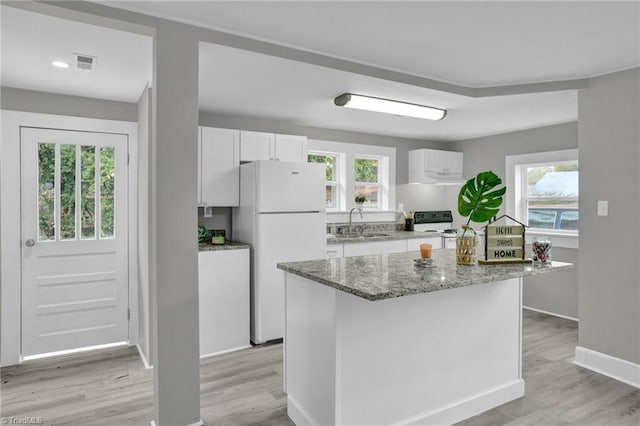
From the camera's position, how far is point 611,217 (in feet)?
9.97

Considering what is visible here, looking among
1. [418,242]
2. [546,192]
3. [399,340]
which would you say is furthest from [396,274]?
[546,192]

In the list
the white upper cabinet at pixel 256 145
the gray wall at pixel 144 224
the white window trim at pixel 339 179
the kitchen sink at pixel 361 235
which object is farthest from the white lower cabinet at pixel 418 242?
the gray wall at pixel 144 224

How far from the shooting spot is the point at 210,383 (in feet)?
9.57

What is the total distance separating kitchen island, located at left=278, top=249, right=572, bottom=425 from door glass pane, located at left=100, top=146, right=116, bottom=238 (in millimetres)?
2178

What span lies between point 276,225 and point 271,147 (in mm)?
958

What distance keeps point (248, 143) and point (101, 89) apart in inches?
53.7

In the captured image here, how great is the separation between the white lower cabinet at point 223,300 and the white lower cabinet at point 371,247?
1222 mm

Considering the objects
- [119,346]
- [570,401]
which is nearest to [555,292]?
[570,401]

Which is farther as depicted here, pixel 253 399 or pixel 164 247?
pixel 253 399

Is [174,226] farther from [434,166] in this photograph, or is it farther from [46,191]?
[434,166]

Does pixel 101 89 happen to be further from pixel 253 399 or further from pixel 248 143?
pixel 253 399

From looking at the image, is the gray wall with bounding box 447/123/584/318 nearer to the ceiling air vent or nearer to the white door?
the white door

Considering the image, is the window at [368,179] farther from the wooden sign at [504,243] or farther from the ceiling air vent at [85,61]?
the ceiling air vent at [85,61]

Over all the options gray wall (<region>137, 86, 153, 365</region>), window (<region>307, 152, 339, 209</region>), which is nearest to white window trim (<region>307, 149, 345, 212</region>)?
window (<region>307, 152, 339, 209</region>)
